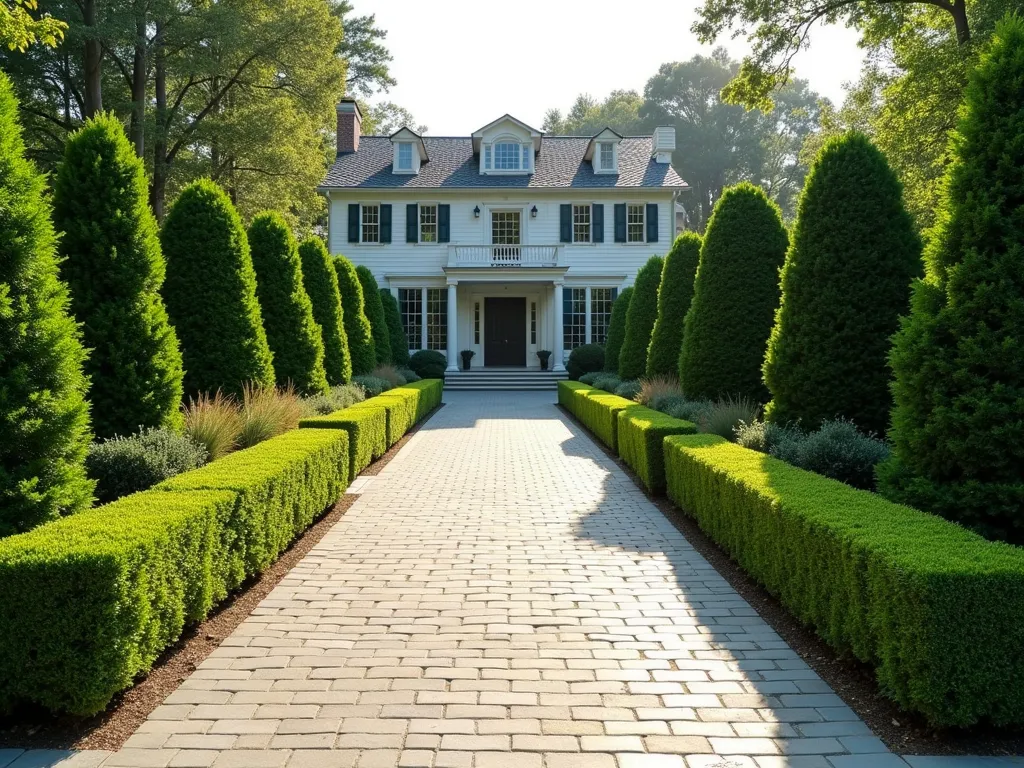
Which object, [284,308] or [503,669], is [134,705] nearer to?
[503,669]

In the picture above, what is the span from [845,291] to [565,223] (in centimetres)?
2171

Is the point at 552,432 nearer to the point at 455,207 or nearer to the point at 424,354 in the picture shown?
the point at 424,354

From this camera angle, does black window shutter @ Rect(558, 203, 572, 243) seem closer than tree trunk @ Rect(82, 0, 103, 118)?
No

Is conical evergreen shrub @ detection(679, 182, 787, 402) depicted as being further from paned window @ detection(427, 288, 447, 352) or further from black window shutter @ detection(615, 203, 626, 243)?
paned window @ detection(427, 288, 447, 352)

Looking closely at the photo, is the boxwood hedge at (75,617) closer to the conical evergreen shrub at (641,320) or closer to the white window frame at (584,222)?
the conical evergreen shrub at (641,320)

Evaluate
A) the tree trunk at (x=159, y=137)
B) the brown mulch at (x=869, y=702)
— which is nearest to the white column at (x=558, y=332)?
the tree trunk at (x=159, y=137)

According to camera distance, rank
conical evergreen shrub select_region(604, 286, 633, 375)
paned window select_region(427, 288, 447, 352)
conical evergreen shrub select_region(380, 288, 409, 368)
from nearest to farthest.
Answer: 1. conical evergreen shrub select_region(604, 286, 633, 375)
2. conical evergreen shrub select_region(380, 288, 409, 368)
3. paned window select_region(427, 288, 447, 352)

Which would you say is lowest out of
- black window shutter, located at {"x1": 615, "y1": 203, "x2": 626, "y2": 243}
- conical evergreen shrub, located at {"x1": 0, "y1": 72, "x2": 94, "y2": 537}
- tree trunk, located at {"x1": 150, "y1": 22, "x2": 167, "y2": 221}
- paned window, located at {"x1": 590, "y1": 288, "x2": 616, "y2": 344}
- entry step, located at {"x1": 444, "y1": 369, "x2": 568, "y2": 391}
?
entry step, located at {"x1": 444, "y1": 369, "x2": 568, "y2": 391}

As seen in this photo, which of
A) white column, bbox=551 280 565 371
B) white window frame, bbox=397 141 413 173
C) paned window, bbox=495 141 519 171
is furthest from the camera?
paned window, bbox=495 141 519 171

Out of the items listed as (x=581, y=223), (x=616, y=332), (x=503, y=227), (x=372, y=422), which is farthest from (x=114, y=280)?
(x=581, y=223)

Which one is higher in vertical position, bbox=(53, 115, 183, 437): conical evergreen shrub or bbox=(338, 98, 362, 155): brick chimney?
bbox=(338, 98, 362, 155): brick chimney

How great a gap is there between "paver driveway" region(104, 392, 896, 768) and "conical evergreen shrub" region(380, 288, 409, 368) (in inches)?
752

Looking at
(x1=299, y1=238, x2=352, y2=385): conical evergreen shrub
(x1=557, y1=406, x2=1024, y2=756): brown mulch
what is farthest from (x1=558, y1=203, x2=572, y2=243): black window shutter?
(x1=557, y1=406, x2=1024, y2=756): brown mulch

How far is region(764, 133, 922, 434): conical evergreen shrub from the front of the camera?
7.70 metres
